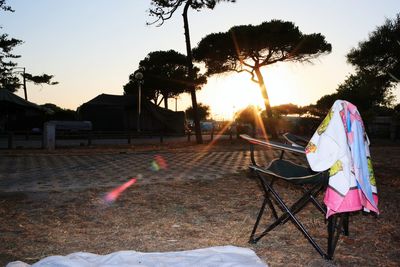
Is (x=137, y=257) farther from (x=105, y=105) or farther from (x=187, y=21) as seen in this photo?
(x=105, y=105)

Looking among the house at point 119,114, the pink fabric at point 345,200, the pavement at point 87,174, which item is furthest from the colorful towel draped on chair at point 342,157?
the house at point 119,114

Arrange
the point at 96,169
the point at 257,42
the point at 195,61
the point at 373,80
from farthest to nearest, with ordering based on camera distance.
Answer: the point at 195,61 < the point at 257,42 < the point at 373,80 < the point at 96,169

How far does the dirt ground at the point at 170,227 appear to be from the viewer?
2.96m

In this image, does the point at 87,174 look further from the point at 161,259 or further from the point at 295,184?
the point at 295,184

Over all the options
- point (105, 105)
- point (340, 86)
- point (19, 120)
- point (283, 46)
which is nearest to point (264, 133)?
point (283, 46)

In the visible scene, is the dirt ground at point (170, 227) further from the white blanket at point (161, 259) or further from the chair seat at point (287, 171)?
the chair seat at point (287, 171)

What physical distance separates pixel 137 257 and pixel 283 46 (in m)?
21.8

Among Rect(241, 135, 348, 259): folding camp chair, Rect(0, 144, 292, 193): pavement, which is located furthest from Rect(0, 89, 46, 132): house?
Rect(241, 135, 348, 259): folding camp chair

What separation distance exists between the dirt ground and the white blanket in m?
0.19

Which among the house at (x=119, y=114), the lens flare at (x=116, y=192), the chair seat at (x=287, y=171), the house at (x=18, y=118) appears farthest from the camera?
the house at (x=119, y=114)

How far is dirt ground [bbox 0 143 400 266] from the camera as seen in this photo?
2.96 metres

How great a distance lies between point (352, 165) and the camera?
2.57m

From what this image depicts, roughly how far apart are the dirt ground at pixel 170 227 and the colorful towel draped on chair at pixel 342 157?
553 mm

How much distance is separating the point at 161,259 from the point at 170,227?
92cm
